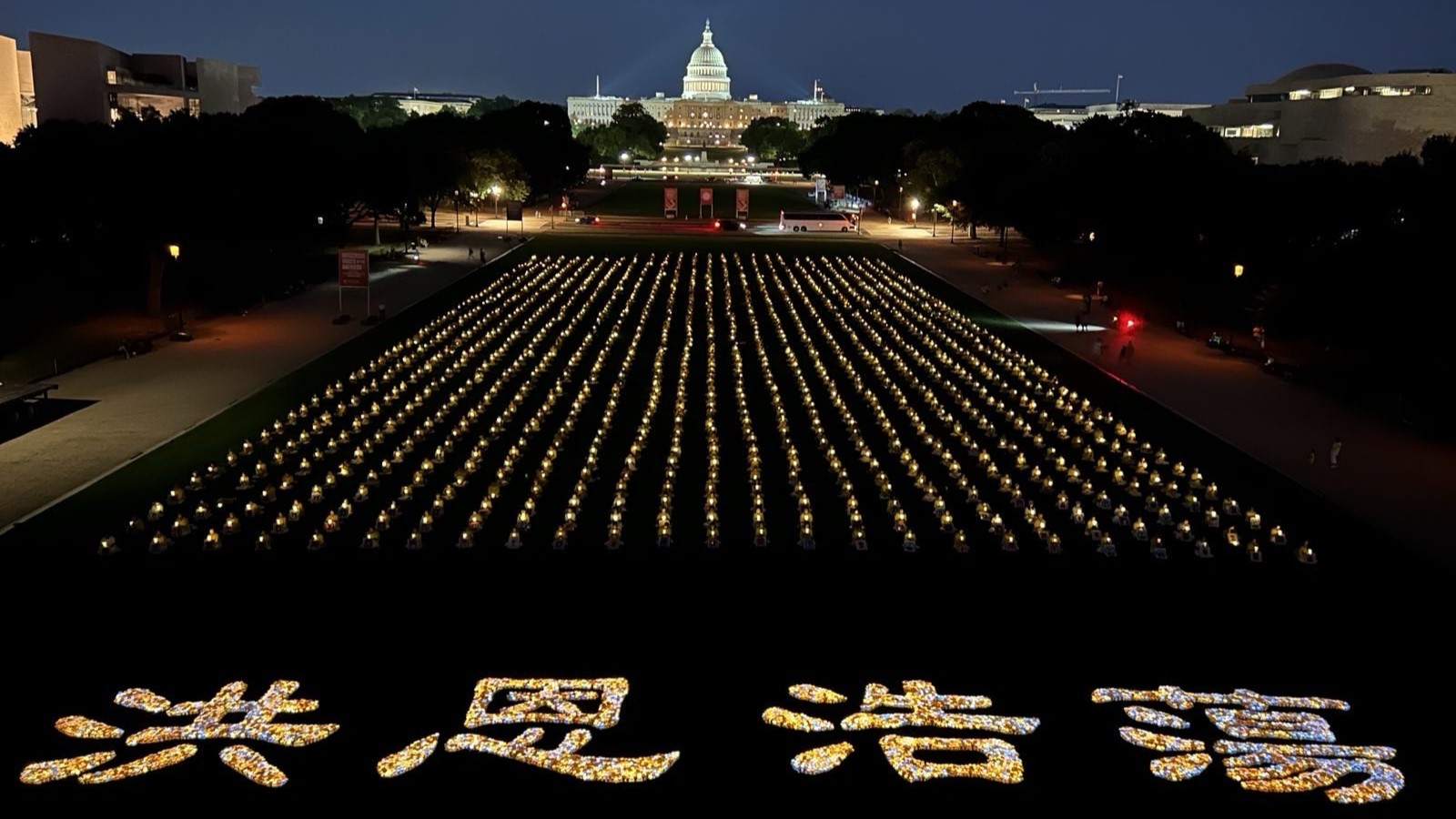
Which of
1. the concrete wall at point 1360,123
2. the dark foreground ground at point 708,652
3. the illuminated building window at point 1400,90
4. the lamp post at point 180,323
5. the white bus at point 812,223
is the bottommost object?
the dark foreground ground at point 708,652

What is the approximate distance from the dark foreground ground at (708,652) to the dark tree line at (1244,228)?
13.3 m

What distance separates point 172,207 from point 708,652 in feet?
114

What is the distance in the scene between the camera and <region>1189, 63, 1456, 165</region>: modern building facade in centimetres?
10094

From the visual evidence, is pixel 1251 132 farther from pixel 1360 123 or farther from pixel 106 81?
pixel 106 81

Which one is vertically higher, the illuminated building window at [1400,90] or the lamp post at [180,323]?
the illuminated building window at [1400,90]

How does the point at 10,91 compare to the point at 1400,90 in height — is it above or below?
below

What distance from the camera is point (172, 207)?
42.7 meters

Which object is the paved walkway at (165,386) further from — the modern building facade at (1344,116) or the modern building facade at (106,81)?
the modern building facade at (1344,116)

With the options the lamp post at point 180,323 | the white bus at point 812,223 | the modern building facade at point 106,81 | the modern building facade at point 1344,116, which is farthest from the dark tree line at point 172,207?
the modern building facade at point 1344,116

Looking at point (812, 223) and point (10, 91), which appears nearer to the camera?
point (812, 223)

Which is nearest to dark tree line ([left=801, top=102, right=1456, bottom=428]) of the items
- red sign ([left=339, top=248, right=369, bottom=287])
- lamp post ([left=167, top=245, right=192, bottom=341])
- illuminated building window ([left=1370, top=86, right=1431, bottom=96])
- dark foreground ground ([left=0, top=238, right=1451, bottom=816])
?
dark foreground ground ([left=0, top=238, right=1451, bottom=816])

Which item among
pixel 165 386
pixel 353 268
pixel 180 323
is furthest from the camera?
pixel 353 268

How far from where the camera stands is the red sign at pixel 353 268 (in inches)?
1645

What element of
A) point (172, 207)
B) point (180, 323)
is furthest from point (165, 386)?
point (172, 207)
